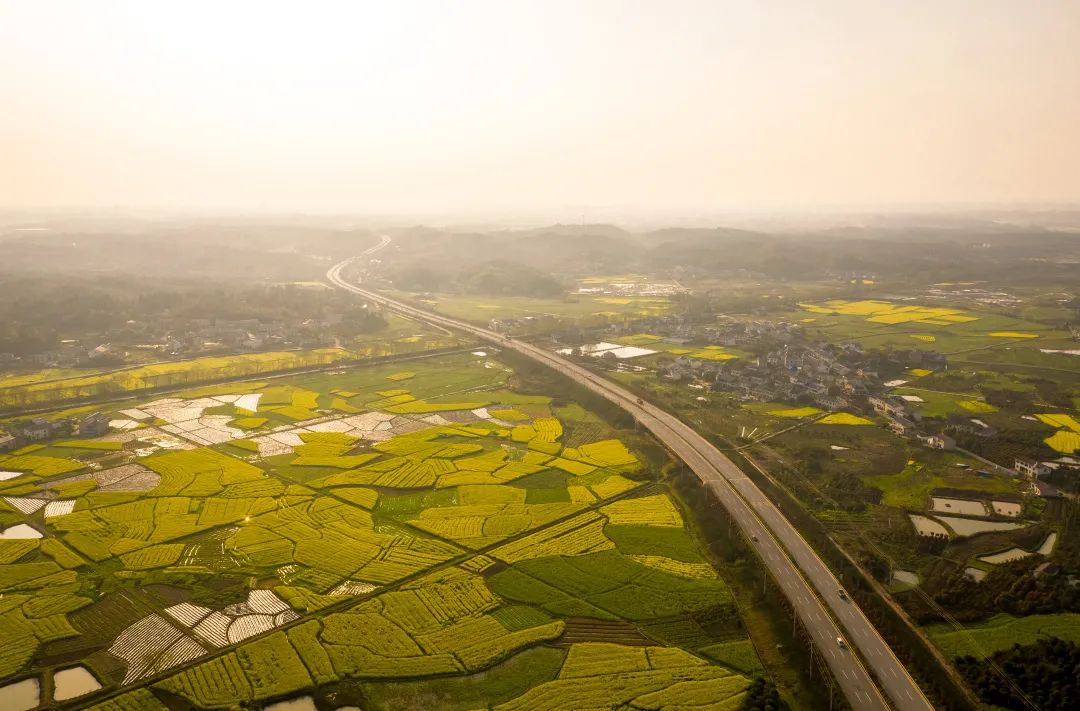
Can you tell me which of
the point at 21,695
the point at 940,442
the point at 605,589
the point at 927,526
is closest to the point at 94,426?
the point at 21,695

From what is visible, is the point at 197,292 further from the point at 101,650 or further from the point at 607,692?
the point at 607,692

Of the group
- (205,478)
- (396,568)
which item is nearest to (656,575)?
(396,568)

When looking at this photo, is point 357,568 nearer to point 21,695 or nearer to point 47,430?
point 21,695

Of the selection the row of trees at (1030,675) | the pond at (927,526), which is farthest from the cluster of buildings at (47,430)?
the row of trees at (1030,675)

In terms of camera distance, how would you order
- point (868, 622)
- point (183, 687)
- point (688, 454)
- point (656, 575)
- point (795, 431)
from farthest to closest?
point (795, 431)
point (688, 454)
point (656, 575)
point (868, 622)
point (183, 687)

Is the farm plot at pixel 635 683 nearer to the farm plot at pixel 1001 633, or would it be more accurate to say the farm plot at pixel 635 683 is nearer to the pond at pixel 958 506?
the farm plot at pixel 1001 633
